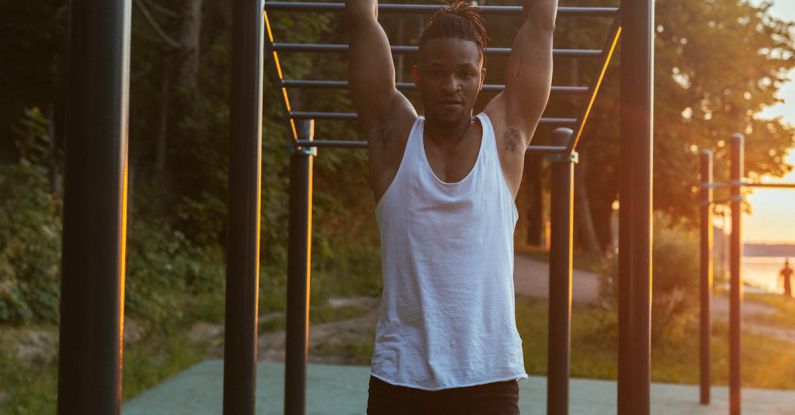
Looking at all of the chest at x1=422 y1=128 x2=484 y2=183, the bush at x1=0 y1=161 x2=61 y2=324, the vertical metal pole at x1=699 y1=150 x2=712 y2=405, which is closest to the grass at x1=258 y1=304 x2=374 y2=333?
the bush at x1=0 y1=161 x2=61 y2=324

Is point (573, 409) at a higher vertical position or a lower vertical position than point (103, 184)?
lower

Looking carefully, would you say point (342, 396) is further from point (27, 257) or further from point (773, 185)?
point (773, 185)

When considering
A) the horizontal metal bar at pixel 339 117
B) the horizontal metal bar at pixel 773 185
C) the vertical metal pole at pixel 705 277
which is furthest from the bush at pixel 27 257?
the horizontal metal bar at pixel 773 185

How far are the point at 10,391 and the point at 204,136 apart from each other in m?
8.41

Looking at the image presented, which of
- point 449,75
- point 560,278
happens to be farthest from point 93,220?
point 560,278

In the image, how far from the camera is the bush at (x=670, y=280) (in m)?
10.0

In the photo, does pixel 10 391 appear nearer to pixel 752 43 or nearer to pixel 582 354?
pixel 582 354

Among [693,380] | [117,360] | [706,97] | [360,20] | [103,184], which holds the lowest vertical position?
[693,380]

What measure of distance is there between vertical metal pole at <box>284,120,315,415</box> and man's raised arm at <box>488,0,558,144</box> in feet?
7.11

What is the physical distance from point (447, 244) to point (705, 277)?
4.95 metres

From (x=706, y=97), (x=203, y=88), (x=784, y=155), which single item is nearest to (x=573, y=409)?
(x=203, y=88)

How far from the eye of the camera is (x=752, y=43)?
75.7ft

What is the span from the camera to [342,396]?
20.6 ft

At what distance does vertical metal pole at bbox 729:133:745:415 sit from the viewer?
597 cm
